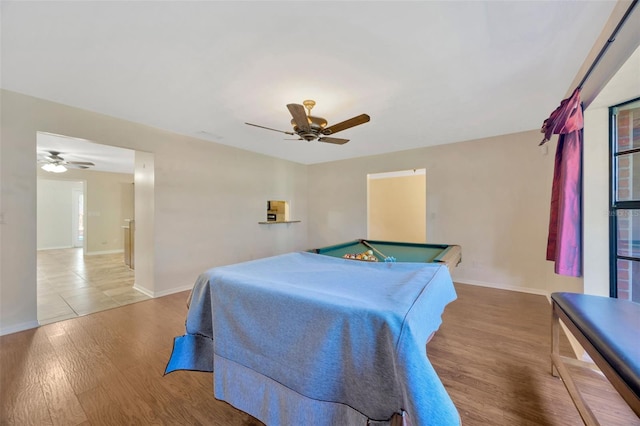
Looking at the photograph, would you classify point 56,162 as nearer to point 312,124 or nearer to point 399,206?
point 312,124

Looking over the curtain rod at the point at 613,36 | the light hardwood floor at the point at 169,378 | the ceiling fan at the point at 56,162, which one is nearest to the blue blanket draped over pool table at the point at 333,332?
the light hardwood floor at the point at 169,378

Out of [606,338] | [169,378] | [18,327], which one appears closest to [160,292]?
[18,327]

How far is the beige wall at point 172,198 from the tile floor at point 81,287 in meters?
0.36

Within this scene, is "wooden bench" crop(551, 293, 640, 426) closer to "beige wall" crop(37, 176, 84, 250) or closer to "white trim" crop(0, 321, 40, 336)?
"white trim" crop(0, 321, 40, 336)

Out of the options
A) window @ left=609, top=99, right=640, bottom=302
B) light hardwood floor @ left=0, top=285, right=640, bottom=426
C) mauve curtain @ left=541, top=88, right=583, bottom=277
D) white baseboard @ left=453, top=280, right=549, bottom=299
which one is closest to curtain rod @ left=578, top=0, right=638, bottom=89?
mauve curtain @ left=541, top=88, right=583, bottom=277

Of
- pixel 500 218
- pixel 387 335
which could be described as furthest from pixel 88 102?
pixel 500 218

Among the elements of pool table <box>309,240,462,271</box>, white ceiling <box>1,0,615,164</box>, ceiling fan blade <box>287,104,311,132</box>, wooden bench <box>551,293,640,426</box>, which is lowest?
wooden bench <box>551,293,640,426</box>

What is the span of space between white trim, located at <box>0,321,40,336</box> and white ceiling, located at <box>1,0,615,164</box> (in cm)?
237

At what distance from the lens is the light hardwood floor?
1363 mm

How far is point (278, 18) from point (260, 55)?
394 mm

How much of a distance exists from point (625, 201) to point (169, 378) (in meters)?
3.58

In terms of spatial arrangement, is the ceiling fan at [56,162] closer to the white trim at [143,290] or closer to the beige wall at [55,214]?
the beige wall at [55,214]

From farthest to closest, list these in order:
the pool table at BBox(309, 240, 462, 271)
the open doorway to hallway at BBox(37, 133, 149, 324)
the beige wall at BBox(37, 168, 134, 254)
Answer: the beige wall at BBox(37, 168, 134, 254) < the open doorway to hallway at BBox(37, 133, 149, 324) < the pool table at BBox(309, 240, 462, 271)

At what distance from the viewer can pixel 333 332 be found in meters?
0.95
